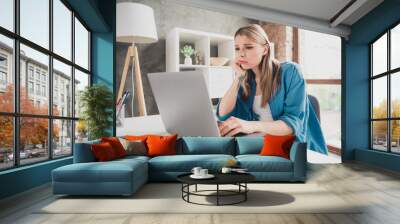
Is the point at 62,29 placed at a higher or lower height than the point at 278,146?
higher

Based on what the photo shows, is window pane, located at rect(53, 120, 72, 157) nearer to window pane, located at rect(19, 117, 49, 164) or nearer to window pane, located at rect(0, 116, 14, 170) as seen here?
window pane, located at rect(19, 117, 49, 164)

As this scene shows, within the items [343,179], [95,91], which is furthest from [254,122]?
[95,91]

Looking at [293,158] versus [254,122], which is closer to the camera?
[293,158]

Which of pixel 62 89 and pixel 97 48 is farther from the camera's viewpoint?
pixel 97 48

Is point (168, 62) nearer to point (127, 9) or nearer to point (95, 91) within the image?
point (127, 9)

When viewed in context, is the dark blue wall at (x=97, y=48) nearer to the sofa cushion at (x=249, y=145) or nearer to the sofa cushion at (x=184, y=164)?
the sofa cushion at (x=184, y=164)

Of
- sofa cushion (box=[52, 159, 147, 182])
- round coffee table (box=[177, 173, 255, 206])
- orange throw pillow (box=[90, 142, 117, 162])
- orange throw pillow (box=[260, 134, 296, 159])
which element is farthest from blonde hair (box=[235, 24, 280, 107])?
sofa cushion (box=[52, 159, 147, 182])

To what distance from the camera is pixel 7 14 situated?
186 inches

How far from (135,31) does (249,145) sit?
3.36 metres

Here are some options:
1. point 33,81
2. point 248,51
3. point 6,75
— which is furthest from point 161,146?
point 248,51

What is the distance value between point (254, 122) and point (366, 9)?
3.23 meters

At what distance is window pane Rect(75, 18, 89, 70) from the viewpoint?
287 inches

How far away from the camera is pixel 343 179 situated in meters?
6.38

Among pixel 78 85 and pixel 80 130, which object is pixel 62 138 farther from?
pixel 78 85
